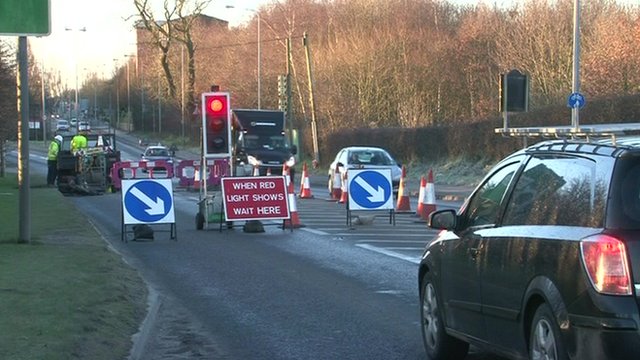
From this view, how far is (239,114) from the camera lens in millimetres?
41562

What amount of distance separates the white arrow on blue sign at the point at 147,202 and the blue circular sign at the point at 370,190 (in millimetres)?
3994

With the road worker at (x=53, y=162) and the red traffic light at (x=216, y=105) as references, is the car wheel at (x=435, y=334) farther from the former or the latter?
the road worker at (x=53, y=162)

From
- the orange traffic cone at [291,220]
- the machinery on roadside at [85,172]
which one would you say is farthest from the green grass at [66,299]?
the machinery on roadside at [85,172]

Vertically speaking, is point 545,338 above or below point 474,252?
below

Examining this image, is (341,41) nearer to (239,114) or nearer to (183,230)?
(239,114)

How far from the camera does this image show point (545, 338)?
584cm

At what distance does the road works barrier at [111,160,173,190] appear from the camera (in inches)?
1166

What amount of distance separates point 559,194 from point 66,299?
5.71 metres

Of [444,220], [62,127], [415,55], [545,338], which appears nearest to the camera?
[545,338]

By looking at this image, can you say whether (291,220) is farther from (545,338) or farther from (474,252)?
(545,338)

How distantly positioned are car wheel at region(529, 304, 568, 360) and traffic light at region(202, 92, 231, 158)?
13.1 m

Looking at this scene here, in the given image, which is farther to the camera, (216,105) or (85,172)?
(85,172)

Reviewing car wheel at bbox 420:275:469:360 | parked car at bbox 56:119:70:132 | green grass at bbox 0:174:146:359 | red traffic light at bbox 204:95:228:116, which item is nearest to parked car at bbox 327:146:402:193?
red traffic light at bbox 204:95:228:116

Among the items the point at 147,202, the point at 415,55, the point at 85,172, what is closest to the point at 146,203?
the point at 147,202
